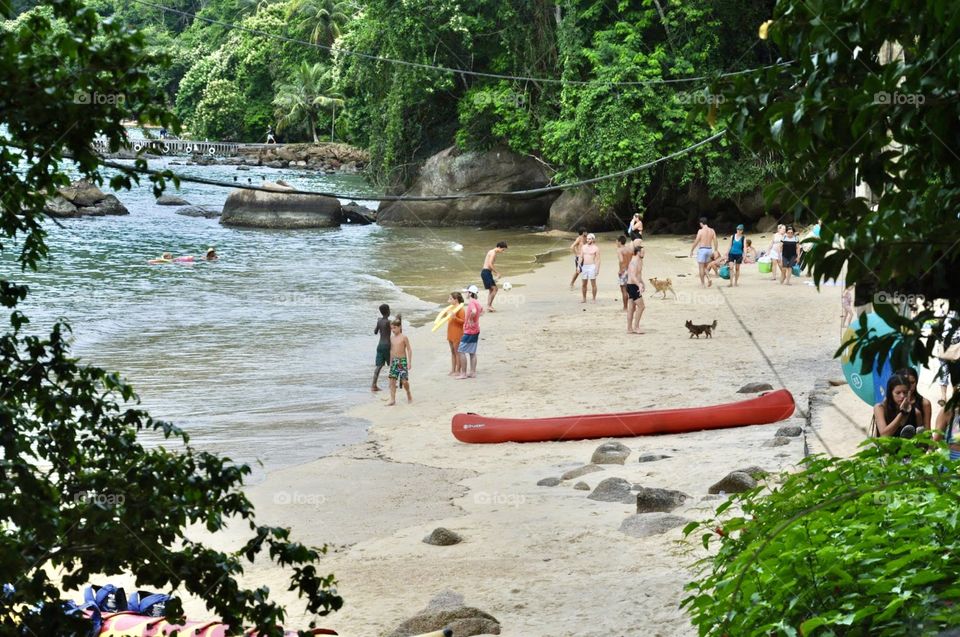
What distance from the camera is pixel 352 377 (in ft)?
58.0

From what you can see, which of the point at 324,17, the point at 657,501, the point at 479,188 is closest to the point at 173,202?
the point at 479,188

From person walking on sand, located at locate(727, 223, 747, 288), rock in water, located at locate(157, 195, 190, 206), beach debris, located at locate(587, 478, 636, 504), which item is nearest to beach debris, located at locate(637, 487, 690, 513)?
beach debris, located at locate(587, 478, 636, 504)

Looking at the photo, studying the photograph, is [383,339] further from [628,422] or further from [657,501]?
[657,501]

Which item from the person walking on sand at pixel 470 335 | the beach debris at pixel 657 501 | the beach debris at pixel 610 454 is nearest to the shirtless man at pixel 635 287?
the person walking on sand at pixel 470 335

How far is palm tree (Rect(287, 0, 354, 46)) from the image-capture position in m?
61.9

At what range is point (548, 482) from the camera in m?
11.3

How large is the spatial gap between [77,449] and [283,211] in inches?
1428

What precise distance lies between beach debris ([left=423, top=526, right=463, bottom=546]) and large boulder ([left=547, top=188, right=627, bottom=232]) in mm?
25537

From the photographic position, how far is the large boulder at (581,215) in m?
34.9

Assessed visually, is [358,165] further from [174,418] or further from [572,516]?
[572,516]

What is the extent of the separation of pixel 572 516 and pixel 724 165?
23.6 m

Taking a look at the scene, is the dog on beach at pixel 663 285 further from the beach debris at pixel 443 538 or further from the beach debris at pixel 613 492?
the beach debris at pixel 443 538

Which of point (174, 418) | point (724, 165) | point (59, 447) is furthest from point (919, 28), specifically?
point (724, 165)

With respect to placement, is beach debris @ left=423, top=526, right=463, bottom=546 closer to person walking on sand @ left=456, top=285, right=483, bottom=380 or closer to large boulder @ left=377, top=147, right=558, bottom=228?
person walking on sand @ left=456, top=285, right=483, bottom=380
